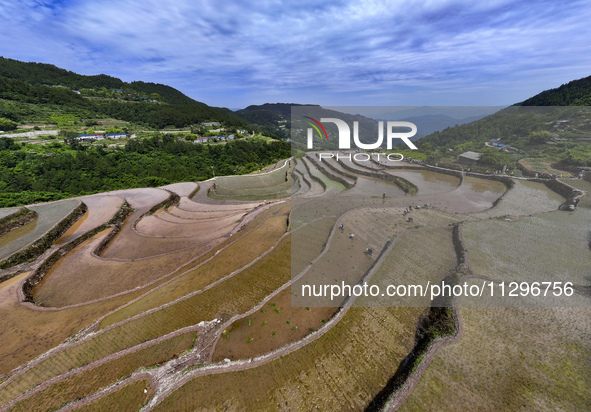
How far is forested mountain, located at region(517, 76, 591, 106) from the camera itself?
157ft

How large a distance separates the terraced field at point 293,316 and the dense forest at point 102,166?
1404cm

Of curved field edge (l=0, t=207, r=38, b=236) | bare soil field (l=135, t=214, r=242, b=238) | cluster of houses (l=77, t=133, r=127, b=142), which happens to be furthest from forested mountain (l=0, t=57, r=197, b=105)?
bare soil field (l=135, t=214, r=242, b=238)

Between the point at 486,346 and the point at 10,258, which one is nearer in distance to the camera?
the point at 486,346

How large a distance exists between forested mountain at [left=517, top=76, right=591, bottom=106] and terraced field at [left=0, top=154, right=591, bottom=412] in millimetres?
50632

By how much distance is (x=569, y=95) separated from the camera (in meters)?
52.1

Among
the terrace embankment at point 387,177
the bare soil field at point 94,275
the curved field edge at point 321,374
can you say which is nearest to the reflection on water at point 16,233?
the bare soil field at point 94,275

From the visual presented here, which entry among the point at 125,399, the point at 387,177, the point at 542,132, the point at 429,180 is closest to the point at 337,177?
the point at 387,177

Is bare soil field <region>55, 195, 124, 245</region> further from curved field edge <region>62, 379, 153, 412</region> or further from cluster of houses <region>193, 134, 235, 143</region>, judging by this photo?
cluster of houses <region>193, 134, 235, 143</region>

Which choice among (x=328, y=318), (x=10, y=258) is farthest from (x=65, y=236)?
(x=328, y=318)

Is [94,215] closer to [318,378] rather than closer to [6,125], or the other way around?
[318,378]

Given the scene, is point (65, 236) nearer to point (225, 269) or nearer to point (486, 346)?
point (225, 269)

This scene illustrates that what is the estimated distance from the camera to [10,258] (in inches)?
558

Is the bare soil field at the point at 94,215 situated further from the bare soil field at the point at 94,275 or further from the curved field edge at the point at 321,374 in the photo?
the curved field edge at the point at 321,374

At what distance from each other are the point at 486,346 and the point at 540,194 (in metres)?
28.8
